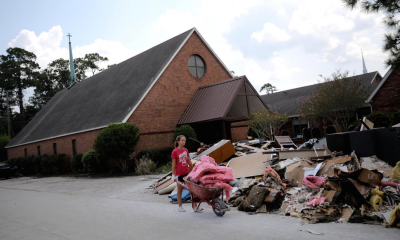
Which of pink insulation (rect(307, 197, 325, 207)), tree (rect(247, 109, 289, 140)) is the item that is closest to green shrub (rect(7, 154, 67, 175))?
tree (rect(247, 109, 289, 140))

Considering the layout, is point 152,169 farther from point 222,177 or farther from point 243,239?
point 243,239

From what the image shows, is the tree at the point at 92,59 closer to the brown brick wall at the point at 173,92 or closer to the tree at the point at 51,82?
the tree at the point at 51,82

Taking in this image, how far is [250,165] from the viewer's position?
10266mm

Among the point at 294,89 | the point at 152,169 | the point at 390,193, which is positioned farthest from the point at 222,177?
the point at 294,89

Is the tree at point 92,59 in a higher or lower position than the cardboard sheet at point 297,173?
higher

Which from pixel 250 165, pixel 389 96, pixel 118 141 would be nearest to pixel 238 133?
pixel 118 141

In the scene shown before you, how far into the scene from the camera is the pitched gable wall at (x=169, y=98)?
70.5 feet

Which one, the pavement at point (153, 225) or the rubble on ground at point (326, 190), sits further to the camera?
the rubble on ground at point (326, 190)

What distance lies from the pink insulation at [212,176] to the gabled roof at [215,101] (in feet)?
41.3

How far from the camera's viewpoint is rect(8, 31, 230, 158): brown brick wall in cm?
2158

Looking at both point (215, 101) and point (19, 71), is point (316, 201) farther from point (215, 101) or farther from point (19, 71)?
point (19, 71)

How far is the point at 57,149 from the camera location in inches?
1150

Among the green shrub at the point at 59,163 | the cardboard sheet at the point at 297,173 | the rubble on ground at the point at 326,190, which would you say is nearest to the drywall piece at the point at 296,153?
the rubble on ground at the point at 326,190

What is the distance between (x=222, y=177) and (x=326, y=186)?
2116 mm
